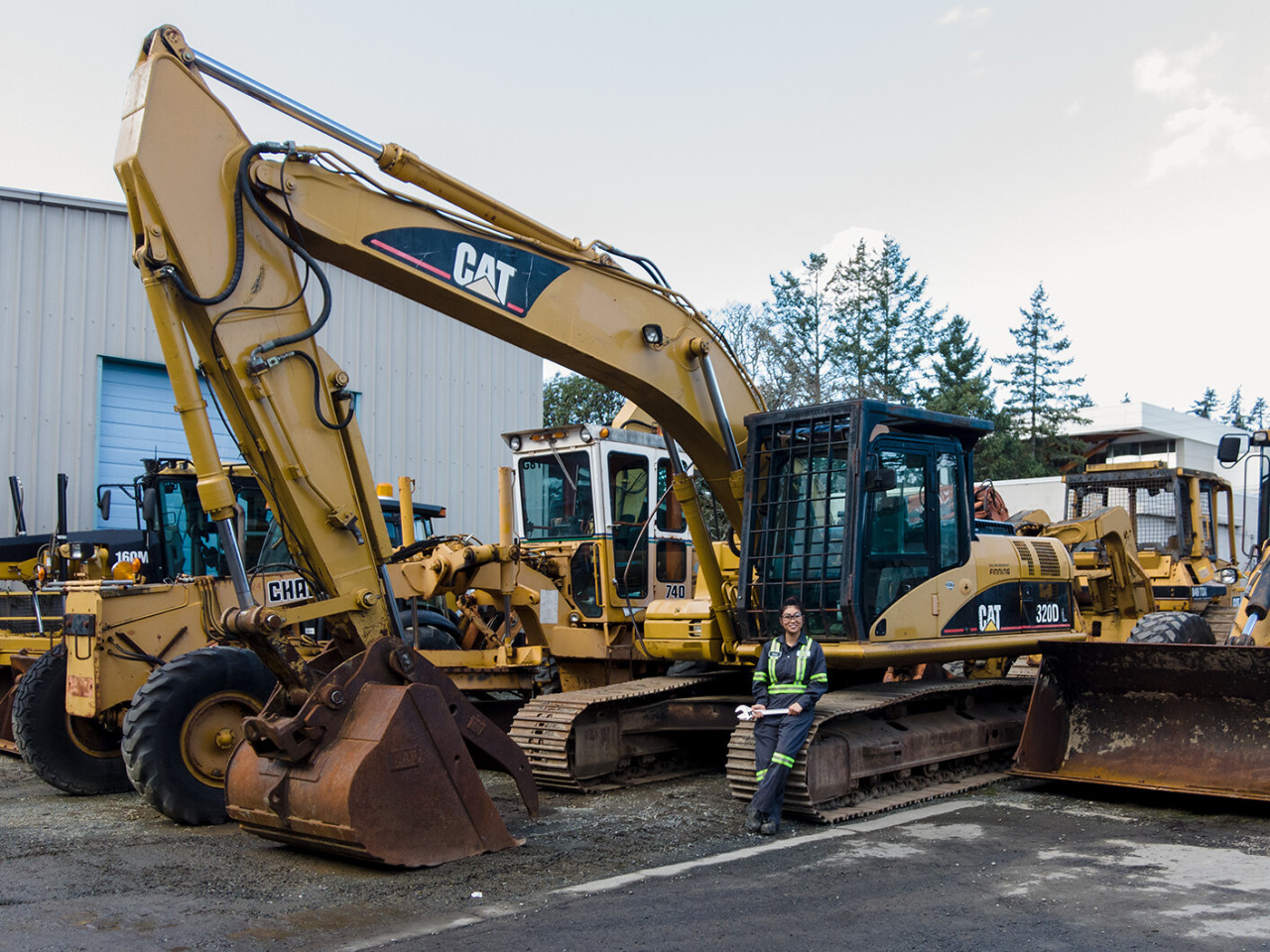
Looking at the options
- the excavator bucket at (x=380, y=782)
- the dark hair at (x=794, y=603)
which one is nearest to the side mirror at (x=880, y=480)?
the dark hair at (x=794, y=603)

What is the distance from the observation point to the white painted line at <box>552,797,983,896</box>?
6.23 metres

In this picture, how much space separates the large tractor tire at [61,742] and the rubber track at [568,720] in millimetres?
3115

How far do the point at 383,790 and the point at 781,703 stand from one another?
2.73 meters

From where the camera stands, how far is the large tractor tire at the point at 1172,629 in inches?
452

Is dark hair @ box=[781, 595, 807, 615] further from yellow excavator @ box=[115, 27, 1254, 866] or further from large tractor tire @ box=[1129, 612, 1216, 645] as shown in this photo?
large tractor tire @ box=[1129, 612, 1216, 645]

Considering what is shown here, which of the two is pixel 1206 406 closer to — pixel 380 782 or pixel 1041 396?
pixel 1041 396

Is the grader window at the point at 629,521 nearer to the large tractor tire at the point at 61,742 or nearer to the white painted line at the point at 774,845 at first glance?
the white painted line at the point at 774,845

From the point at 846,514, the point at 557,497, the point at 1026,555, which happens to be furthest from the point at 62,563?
the point at 1026,555

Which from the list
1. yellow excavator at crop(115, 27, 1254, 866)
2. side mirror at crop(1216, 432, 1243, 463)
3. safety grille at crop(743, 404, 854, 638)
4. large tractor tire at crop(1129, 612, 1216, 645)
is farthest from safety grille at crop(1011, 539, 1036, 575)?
safety grille at crop(743, 404, 854, 638)

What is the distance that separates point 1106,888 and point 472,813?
337 cm

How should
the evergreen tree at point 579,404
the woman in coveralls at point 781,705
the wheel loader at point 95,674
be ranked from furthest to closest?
1. the evergreen tree at point 579,404
2. the wheel loader at point 95,674
3. the woman in coveralls at point 781,705

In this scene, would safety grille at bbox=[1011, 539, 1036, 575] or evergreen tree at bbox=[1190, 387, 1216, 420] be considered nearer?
safety grille at bbox=[1011, 539, 1036, 575]

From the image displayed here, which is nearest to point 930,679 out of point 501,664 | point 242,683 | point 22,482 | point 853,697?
point 853,697

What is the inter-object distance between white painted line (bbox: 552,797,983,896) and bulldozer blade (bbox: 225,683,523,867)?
32.2 inches
